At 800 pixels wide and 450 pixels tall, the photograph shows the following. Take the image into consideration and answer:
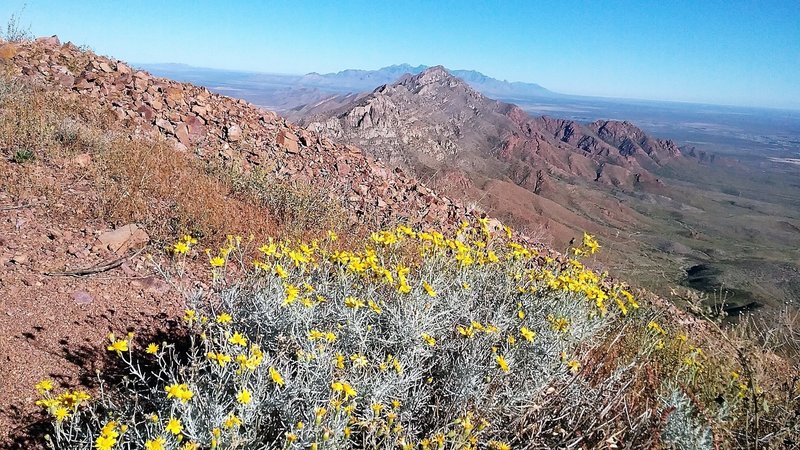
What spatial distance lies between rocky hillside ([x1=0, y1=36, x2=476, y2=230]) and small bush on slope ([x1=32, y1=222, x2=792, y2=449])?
383 centimetres

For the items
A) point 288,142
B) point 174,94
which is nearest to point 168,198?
point 288,142

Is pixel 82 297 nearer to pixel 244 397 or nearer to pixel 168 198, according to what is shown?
pixel 168 198

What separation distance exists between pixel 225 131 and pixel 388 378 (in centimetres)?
682

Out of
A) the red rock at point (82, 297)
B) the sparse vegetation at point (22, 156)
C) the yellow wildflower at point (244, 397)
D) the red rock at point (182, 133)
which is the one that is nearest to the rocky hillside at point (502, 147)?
the red rock at point (182, 133)

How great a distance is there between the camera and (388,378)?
7.25 feet

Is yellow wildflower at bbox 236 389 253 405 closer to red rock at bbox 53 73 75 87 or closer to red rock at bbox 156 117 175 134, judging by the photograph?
red rock at bbox 156 117 175 134

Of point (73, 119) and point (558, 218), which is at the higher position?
point (73, 119)

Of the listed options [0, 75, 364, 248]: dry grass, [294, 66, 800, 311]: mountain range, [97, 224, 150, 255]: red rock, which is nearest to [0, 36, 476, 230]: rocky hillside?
[0, 75, 364, 248]: dry grass

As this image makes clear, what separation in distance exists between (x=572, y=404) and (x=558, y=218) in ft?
282

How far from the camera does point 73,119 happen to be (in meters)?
6.36

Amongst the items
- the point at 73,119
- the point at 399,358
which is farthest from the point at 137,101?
the point at 399,358

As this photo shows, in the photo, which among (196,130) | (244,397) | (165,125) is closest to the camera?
(244,397)

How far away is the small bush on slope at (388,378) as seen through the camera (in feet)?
6.51

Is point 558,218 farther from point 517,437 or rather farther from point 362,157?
point 517,437
